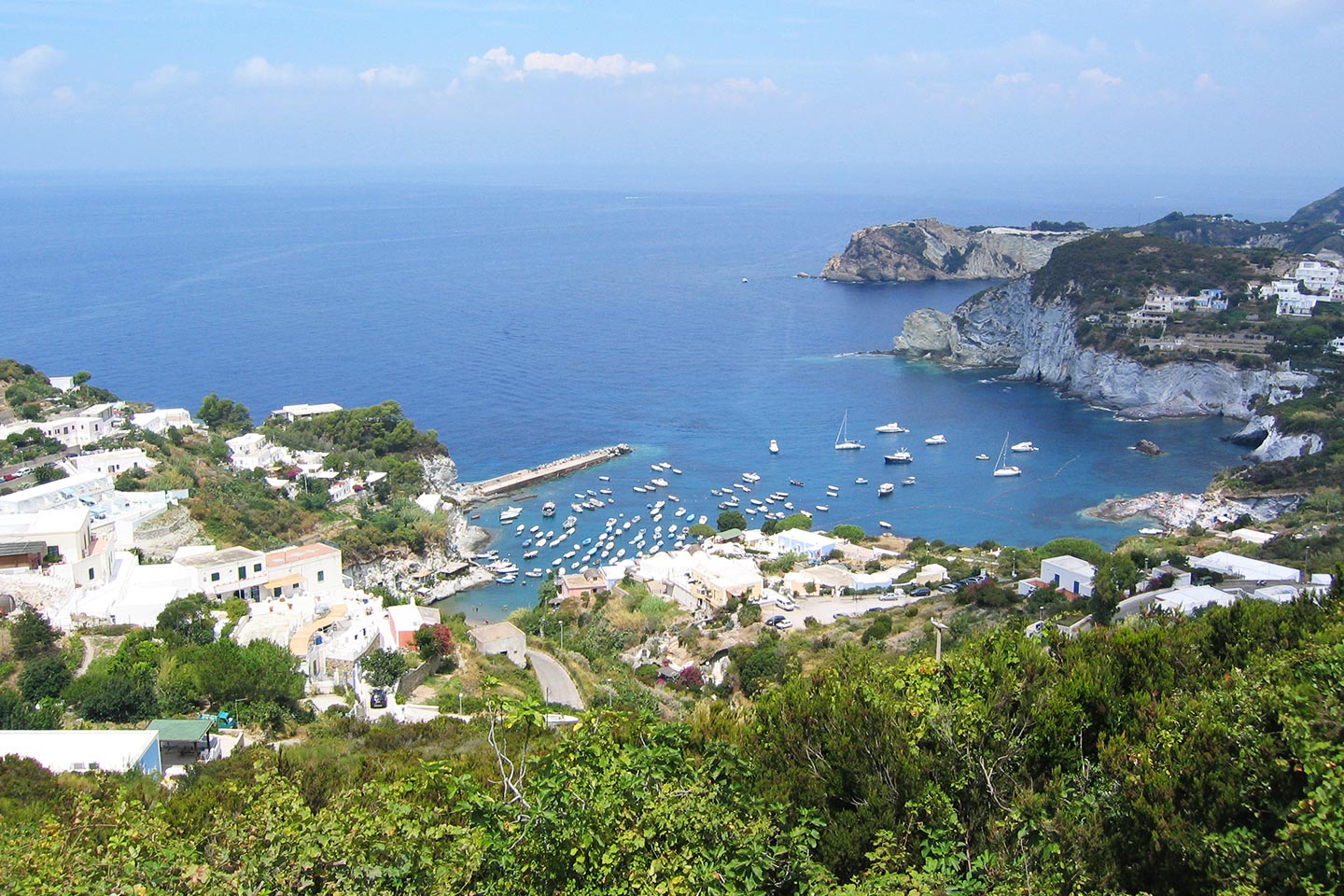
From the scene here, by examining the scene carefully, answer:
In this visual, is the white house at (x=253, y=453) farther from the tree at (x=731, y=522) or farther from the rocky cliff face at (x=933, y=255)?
the rocky cliff face at (x=933, y=255)

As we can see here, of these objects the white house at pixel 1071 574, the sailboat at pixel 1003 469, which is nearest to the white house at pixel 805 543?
the white house at pixel 1071 574

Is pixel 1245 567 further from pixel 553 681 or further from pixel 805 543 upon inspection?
pixel 553 681

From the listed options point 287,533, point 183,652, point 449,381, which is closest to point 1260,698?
point 183,652

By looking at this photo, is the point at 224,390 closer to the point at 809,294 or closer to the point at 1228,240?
the point at 809,294

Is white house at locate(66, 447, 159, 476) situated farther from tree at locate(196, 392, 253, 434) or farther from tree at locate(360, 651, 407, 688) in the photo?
tree at locate(360, 651, 407, 688)

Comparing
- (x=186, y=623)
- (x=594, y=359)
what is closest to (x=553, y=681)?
(x=186, y=623)
